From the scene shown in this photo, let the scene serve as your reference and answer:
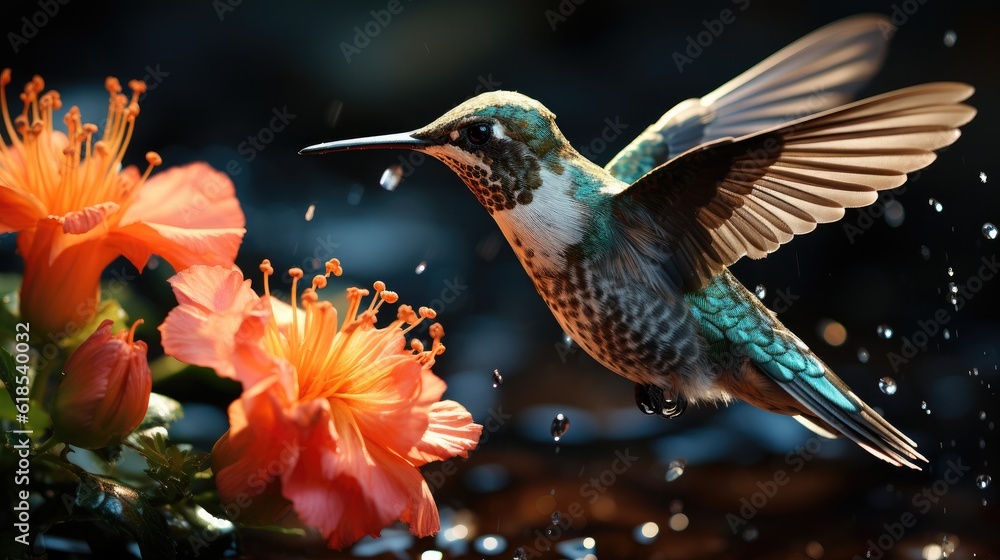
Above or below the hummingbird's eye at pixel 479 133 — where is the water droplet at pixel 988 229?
below

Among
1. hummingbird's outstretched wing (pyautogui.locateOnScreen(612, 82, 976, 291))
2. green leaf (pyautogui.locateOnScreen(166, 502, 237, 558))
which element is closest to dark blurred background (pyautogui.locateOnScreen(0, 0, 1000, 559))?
green leaf (pyautogui.locateOnScreen(166, 502, 237, 558))

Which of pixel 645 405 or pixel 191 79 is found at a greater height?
pixel 191 79

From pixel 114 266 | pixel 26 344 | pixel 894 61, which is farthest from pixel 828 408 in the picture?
pixel 894 61

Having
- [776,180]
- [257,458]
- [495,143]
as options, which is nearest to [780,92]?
[776,180]

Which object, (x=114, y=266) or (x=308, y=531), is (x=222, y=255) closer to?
(x=308, y=531)

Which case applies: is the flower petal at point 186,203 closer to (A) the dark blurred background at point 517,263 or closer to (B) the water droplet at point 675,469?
(A) the dark blurred background at point 517,263

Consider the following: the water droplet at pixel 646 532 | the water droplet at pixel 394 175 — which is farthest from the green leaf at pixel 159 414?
the water droplet at pixel 394 175
